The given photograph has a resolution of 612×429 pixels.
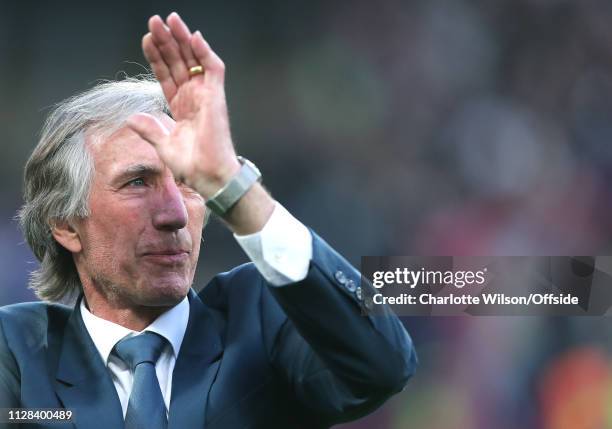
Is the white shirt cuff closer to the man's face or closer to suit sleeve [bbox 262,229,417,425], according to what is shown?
suit sleeve [bbox 262,229,417,425]

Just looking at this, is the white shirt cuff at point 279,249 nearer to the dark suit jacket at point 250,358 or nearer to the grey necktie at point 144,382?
the dark suit jacket at point 250,358

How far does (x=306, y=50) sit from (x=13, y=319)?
359 centimetres

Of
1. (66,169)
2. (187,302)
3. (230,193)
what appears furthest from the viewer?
(66,169)

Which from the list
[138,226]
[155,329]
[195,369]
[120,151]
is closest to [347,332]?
[195,369]

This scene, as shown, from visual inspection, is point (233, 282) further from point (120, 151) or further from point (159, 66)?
point (159, 66)

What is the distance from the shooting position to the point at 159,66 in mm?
2043

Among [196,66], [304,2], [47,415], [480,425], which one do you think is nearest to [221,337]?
[47,415]

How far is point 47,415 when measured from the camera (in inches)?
87.4

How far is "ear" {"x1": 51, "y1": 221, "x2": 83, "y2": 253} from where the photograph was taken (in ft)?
8.61

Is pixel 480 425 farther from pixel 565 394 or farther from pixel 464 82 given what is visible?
pixel 464 82

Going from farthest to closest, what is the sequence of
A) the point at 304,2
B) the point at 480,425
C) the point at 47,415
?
the point at 304,2
the point at 480,425
the point at 47,415

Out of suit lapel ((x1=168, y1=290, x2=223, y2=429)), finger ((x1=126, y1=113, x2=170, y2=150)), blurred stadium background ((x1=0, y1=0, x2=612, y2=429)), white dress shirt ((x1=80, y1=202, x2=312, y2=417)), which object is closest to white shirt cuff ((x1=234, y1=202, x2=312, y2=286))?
white dress shirt ((x1=80, y1=202, x2=312, y2=417))

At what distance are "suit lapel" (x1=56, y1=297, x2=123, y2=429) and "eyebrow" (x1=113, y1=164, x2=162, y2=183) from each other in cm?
41

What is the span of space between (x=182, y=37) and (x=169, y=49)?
40 mm
